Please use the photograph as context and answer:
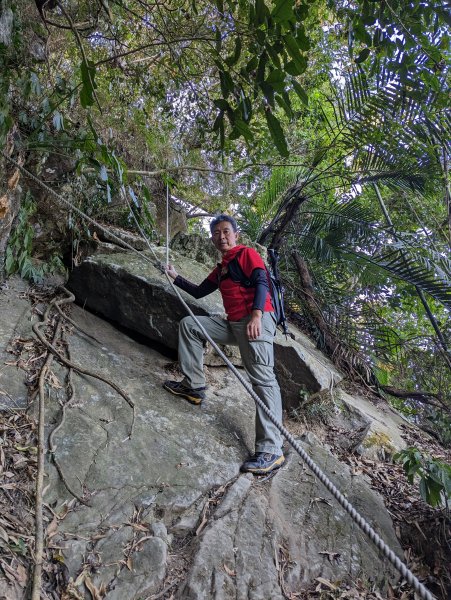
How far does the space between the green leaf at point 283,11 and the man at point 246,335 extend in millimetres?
2029

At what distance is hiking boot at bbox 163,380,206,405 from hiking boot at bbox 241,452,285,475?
723 millimetres

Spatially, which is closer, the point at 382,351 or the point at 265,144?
the point at 265,144

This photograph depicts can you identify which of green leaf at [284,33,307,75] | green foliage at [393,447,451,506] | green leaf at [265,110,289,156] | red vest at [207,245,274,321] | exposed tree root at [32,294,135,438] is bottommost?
exposed tree root at [32,294,135,438]

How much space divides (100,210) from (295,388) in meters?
3.20

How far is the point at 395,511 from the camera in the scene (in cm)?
330

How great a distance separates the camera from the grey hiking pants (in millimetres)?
3367

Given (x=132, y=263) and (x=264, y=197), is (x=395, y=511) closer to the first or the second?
(x=132, y=263)

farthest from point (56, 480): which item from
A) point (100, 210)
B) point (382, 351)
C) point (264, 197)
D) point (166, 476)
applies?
point (264, 197)

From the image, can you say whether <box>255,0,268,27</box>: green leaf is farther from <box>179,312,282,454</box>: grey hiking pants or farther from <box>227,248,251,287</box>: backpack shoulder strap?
<box>179,312,282,454</box>: grey hiking pants

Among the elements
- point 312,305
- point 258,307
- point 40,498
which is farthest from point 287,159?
point 40,498

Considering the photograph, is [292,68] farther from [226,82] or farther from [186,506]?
[186,506]

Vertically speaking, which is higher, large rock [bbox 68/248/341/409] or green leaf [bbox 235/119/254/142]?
green leaf [bbox 235/119/254/142]

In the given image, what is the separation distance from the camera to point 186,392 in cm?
380

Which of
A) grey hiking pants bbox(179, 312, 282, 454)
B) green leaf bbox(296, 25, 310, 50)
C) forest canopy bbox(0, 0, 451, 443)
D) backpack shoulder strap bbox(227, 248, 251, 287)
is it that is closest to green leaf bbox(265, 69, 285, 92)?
green leaf bbox(296, 25, 310, 50)
